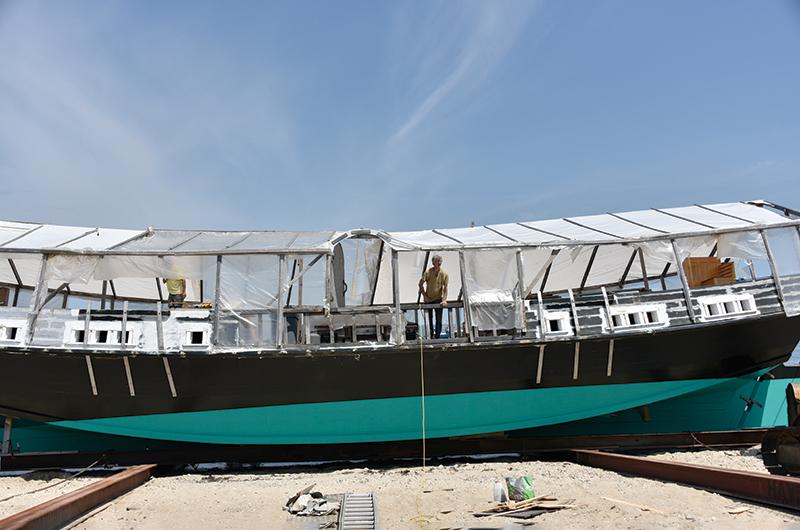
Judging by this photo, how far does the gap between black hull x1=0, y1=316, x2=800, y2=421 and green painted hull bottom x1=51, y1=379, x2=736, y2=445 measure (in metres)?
0.15

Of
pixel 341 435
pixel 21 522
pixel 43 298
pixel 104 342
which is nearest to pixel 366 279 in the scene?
pixel 341 435

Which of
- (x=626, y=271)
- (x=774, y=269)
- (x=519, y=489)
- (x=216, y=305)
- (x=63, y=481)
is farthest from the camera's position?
(x=626, y=271)

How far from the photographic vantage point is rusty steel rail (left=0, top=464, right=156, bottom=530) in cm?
446

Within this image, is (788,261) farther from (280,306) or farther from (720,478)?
(280,306)

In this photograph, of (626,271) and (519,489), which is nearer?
(519,489)

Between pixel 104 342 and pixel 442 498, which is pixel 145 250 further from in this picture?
pixel 442 498

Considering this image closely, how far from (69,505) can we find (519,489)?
4.93m

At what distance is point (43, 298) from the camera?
340 inches

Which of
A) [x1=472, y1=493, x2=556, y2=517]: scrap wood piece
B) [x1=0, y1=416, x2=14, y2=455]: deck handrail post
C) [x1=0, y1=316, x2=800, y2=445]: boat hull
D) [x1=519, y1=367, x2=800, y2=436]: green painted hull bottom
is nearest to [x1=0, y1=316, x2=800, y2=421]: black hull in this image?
[x1=0, y1=316, x2=800, y2=445]: boat hull

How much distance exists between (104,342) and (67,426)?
1803 mm

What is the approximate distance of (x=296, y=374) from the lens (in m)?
8.72

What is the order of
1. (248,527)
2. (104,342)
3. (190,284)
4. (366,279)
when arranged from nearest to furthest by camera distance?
(248,527) → (104,342) → (366,279) → (190,284)

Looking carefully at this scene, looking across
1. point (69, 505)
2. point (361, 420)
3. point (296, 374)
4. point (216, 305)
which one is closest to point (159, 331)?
point (216, 305)

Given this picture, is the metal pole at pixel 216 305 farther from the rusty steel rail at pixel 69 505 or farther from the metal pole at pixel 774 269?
the metal pole at pixel 774 269
